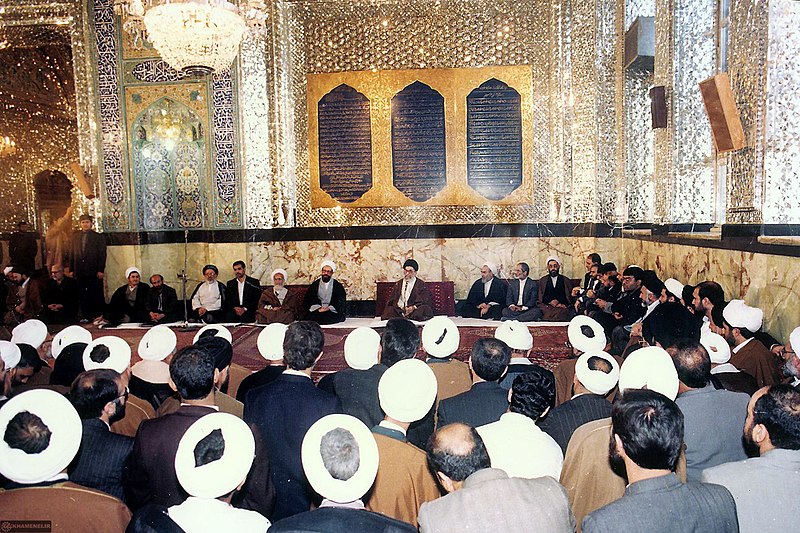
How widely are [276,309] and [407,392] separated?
5.34 m

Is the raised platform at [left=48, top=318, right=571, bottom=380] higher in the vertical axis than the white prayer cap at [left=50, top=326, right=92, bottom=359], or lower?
lower

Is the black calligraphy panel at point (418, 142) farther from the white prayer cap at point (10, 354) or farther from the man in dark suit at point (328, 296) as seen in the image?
the white prayer cap at point (10, 354)

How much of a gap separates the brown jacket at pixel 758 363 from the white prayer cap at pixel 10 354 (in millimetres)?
3713

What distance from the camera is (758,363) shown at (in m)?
3.33

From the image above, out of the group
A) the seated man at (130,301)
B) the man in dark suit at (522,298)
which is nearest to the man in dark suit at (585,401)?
the man in dark suit at (522,298)

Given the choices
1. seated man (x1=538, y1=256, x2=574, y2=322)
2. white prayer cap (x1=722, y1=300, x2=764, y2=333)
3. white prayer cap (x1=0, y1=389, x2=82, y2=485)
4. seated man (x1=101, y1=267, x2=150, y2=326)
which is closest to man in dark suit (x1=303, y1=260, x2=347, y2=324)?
seated man (x1=101, y1=267, x2=150, y2=326)

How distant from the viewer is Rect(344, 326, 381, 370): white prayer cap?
2980 millimetres

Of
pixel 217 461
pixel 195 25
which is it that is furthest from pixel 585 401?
pixel 195 25

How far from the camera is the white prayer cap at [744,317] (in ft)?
11.8

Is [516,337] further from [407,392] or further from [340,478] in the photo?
[340,478]

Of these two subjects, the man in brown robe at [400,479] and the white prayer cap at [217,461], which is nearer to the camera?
the white prayer cap at [217,461]

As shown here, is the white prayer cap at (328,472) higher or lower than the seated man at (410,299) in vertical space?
higher

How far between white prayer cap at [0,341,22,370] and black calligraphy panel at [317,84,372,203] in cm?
531

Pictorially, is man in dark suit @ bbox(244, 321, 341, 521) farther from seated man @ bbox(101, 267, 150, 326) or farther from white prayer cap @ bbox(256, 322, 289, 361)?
seated man @ bbox(101, 267, 150, 326)
